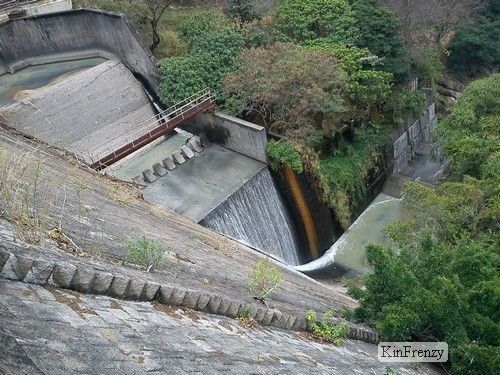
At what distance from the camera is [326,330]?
19.9ft

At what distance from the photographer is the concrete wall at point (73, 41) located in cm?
1839

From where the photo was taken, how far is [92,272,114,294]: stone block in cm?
375

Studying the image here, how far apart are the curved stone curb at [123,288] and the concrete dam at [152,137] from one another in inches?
367

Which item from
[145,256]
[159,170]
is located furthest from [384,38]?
[145,256]

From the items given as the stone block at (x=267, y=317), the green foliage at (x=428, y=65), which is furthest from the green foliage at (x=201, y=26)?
the stone block at (x=267, y=317)

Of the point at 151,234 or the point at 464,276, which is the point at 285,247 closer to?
the point at 464,276

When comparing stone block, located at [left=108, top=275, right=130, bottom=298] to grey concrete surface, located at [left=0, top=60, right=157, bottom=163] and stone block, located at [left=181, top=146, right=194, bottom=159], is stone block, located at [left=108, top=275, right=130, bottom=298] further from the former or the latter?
stone block, located at [left=181, top=146, right=194, bottom=159]

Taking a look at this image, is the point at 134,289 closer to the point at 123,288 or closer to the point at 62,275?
the point at 123,288

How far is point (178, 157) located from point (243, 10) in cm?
758

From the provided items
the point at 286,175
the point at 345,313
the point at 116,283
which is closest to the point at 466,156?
the point at 286,175

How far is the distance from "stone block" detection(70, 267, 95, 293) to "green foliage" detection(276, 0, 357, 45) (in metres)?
16.9

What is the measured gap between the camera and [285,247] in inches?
650

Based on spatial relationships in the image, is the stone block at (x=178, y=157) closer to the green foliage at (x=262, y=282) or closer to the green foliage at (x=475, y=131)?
the green foliage at (x=475, y=131)

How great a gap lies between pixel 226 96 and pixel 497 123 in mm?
8416
